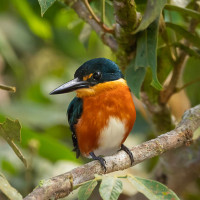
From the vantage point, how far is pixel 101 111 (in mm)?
2447

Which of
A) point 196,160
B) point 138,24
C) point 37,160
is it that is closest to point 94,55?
point 37,160

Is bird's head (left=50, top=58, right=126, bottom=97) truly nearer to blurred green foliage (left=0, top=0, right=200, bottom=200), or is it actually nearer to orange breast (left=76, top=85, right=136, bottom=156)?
orange breast (left=76, top=85, right=136, bottom=156)

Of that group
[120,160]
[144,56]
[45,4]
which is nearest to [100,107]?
[144,56]

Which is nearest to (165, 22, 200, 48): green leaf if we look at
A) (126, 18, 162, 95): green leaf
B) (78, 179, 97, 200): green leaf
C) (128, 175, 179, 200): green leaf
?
(126, 18, 162, 95): green leaf

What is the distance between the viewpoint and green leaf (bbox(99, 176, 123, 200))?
1.46 metres

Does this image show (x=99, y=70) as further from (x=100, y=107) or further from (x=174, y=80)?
(x=174, y=80)

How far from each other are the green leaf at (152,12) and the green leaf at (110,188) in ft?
2.67

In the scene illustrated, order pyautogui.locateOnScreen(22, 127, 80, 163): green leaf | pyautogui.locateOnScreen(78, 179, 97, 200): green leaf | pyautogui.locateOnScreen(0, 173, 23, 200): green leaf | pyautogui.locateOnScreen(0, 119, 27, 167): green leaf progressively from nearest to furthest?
pyautogui.locateOnScreen(0, 173, 23, 200): green leaf → pyautogui.locateOnScreen(78, 179, 97, 200): green leaf → pyautogui.locateOnScreen(0, 119, 27, 167): green leaf → pyautogui.locateOnScreen(22, 127, 80, 163): green leaf

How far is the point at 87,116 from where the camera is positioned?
2453 millimetres

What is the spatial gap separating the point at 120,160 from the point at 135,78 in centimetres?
48

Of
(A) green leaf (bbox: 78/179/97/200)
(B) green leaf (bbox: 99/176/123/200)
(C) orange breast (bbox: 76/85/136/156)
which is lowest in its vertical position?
(C) orange breast (bbox: 76/85/136/156)

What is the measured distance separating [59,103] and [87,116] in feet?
6.82

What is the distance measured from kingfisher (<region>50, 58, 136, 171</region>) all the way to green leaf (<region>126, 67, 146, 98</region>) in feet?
0.65

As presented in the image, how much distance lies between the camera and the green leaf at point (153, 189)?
158cm
